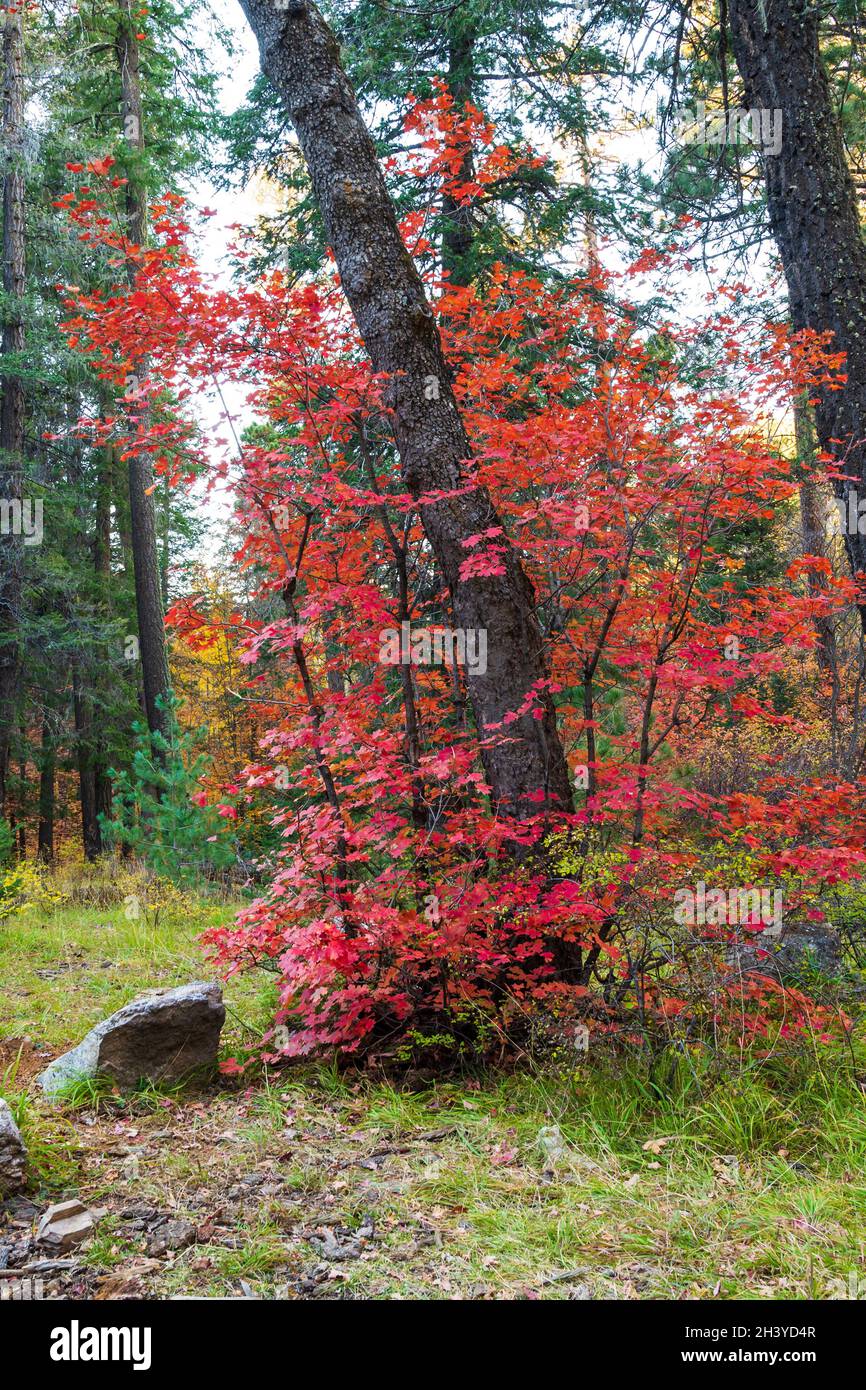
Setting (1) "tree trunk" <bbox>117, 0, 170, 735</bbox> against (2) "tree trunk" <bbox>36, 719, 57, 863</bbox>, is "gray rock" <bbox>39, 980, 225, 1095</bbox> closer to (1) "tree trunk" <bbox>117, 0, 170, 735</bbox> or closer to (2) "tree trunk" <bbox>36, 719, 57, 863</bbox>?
(1) "tree trunk" <bbox>117, 0, 170, 735</bbox>

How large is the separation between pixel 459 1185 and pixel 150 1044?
1619 mm

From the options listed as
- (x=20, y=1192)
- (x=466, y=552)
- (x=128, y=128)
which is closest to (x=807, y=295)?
(x=466, y=552)

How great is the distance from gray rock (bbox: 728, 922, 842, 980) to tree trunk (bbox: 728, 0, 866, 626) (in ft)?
6.15

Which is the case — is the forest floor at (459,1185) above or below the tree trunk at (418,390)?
below

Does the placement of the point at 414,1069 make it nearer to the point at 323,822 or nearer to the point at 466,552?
the point at 323,822

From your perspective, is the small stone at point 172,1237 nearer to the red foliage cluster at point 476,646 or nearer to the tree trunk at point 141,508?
the red foliage cluster at point 476,646

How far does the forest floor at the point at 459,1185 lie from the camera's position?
235 cm

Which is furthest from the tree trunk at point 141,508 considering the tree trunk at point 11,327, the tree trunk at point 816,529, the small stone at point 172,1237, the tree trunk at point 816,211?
the small stone at point 172,1237

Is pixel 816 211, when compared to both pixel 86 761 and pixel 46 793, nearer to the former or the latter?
pixel 86 761

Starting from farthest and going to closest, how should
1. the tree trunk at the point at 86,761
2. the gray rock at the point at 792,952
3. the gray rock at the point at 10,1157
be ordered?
the tree trunk at the point at 86,761
the gray rock at the point at 792,952
the gray rock at the point at 10,1157

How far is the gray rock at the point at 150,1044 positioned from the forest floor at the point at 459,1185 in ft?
0.36

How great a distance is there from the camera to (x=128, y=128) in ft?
35.4

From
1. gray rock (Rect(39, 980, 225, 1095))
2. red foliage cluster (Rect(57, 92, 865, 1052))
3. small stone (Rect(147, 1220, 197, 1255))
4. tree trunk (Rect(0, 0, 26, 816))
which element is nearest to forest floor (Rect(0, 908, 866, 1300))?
small stone (Rect(147, 1220, 197, 1255))
